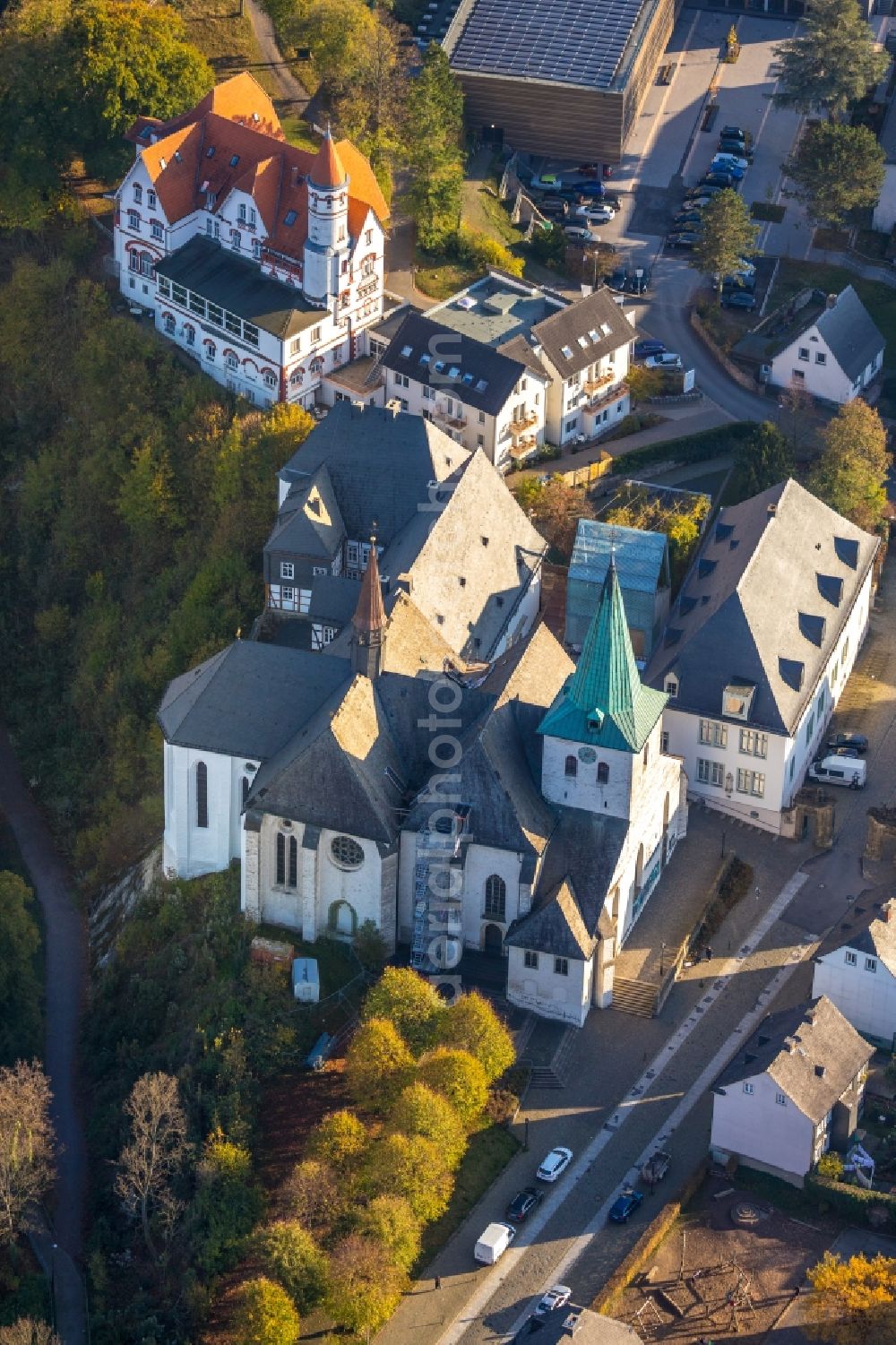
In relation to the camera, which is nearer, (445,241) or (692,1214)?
(692,1214)

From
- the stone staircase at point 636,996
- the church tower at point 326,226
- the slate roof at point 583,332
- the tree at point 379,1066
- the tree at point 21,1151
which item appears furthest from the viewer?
the slate roof at point 583,332

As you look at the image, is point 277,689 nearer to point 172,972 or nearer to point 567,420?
point 172,972

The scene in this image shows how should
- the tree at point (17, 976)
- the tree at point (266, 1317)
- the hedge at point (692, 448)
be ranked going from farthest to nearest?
the hedge at point (692, 448) → the tree at point (17, 976) → the tree at point (266, 1317)

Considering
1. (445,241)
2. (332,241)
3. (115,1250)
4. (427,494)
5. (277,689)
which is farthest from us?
(445,241)

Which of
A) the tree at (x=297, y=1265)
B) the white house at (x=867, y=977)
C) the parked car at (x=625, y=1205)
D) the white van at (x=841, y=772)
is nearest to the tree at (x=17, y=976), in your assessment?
the tree at (x=297, y=1265)

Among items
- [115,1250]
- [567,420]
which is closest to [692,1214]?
[115,1250]

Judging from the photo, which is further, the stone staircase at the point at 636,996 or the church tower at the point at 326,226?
the church tower at the point at 326,226

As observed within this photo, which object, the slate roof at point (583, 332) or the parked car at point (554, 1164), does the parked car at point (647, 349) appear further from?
the parked car at point (554, 1164)
